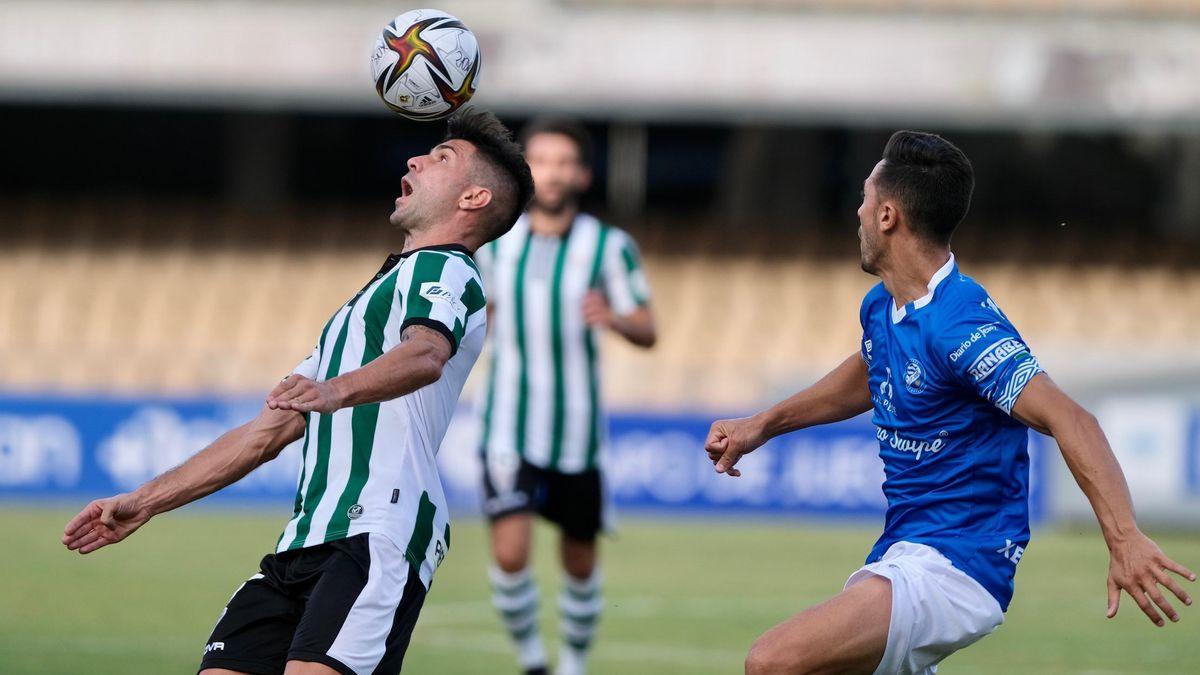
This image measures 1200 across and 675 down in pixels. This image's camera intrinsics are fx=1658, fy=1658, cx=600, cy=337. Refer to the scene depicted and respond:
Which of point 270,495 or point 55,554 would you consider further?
point 270,495

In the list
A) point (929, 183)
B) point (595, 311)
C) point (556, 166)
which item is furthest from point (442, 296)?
point (556, 166)

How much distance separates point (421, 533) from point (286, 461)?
12.4m

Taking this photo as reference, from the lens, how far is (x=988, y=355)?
4.51m

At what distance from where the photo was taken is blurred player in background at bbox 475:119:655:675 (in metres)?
8.29

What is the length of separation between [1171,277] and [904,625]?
59.2ft

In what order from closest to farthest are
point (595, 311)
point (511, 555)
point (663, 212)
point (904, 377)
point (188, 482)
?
point (188, 482), point (904, 377), point (511, 555), point (595, 311), point (663, 212)

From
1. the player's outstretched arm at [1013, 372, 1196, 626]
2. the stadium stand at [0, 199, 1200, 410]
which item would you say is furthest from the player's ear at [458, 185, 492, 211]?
the stadium stand at [0, 199, 1200, 410]

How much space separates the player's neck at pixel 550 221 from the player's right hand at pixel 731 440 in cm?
398

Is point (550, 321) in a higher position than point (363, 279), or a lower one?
lower

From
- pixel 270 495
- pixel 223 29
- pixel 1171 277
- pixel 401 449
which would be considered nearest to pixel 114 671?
pixel 401 449

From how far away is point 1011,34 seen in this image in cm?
1961

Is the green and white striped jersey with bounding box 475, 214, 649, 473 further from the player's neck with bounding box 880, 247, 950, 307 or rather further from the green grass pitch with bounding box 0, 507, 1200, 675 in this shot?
the player's neck with bounding box 880, 247, 950, 307

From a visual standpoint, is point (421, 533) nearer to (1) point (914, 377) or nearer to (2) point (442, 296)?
(2) point (442, 296)

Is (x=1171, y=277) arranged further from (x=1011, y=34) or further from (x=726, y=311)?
(x=726, y=311)
